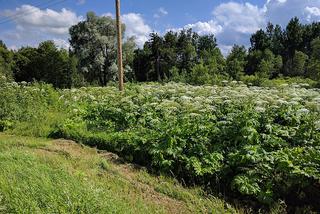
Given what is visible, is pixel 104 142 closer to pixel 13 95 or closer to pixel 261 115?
pixel 261 115

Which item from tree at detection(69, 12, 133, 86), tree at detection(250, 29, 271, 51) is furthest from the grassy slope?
tree at detection(250, 29, 271, 51)

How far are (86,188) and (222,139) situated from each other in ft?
10.4

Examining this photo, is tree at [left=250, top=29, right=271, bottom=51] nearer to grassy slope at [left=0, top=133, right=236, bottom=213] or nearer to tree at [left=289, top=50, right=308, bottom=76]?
tree at [left=289, top=50, right=308, bottom=76]

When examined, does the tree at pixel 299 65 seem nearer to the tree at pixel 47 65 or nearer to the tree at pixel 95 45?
the tree at pixel 95 45

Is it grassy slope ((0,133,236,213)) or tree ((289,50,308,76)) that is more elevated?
tree ((289,50,308,76))

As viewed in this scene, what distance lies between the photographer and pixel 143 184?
664 cm

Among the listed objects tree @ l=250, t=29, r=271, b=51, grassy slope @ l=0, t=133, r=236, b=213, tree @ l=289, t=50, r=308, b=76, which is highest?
tree @ l=250, t=29, r=271, b=51

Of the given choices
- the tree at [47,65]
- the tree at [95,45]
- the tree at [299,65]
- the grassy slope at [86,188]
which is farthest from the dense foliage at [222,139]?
the tree at [299,65]

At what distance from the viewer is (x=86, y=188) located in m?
5.01

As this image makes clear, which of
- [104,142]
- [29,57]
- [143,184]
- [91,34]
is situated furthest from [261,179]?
[29,57]

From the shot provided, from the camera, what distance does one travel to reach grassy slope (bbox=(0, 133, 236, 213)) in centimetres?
454

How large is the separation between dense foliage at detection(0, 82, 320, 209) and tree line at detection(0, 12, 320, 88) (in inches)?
822

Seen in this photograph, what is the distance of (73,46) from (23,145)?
3168 centimetres

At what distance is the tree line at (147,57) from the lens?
124 feet
